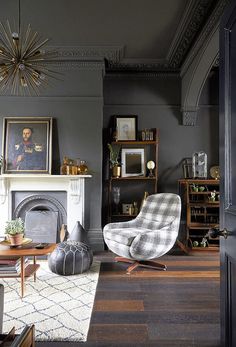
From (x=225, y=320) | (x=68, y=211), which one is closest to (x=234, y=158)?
(x=225, y=320)

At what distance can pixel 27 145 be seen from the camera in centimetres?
487

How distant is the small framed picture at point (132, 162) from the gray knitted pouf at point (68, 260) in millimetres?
2016

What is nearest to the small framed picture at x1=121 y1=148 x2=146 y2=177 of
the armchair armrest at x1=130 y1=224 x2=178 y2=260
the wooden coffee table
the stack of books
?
the armchair armrest at x1=130 y1=224 x2=178 y2=260

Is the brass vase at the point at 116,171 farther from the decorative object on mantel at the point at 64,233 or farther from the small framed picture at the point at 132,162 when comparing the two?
the decorative object on mantel at the point at 64,233

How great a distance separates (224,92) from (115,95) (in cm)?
386

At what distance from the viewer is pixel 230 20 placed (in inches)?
65.6

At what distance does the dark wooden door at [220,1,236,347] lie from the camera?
1.60 meters

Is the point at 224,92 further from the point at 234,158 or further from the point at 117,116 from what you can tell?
the point at 117,116

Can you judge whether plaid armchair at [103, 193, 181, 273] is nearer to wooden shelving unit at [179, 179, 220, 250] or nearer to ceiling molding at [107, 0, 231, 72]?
wooden shelving unit at [179, 179, 220, 250]

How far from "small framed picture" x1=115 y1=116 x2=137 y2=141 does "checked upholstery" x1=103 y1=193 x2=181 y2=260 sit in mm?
1353

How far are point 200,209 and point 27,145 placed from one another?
9.81 feet

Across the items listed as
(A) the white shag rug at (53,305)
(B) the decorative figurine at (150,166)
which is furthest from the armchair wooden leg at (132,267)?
(B) the decorative figurine at (150,166)

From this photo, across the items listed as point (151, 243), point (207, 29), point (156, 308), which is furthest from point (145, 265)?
point (207, 29)

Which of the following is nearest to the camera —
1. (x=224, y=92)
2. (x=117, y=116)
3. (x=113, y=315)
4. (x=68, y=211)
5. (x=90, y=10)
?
(x=224, y=92)
